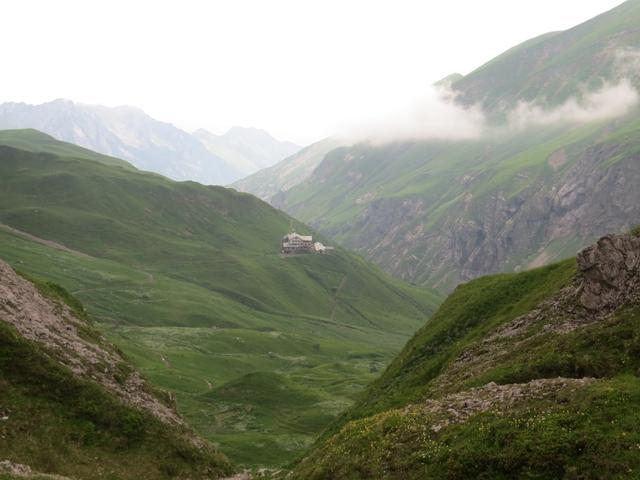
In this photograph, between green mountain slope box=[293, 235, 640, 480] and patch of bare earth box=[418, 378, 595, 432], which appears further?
patch of bare earth box=[418, 378, 595, 432]

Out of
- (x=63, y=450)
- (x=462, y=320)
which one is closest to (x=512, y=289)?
(x=462, y=320)

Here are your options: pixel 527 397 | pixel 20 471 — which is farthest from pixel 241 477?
pixel 527 397

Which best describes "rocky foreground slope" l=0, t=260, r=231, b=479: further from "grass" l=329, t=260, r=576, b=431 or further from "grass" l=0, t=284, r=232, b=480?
"grass" l=329, t=260, r=576, b=431

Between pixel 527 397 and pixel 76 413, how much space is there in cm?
3609

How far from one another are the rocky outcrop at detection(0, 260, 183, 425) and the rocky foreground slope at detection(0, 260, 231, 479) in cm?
14

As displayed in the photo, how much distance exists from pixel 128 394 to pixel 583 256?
143 ft

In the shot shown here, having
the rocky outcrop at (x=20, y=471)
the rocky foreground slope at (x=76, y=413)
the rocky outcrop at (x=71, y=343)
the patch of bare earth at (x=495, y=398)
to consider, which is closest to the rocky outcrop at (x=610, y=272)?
the patch of bare earth at (x=495, y=398)

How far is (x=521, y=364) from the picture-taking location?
4609 cm

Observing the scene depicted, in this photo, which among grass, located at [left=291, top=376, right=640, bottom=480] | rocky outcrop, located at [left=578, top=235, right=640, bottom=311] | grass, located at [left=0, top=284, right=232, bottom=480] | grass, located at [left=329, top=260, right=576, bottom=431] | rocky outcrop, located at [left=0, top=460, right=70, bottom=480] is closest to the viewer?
grass, located at [left=291, top=376, right=640, bottom=480]

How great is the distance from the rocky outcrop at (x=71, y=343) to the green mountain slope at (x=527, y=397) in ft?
63.0

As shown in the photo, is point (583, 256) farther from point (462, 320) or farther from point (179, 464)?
point (179, 464)

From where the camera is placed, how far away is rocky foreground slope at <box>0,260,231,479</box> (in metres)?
46.7

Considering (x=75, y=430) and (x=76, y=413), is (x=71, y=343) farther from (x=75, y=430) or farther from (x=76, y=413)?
(x=75, y=430)

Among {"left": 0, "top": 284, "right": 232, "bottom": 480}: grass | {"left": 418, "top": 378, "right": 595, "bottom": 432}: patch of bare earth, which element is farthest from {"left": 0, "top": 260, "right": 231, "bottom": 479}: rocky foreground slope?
{"left": 418, "top": 378, "right": 595, "bottom": 432}: patch of bare earth
